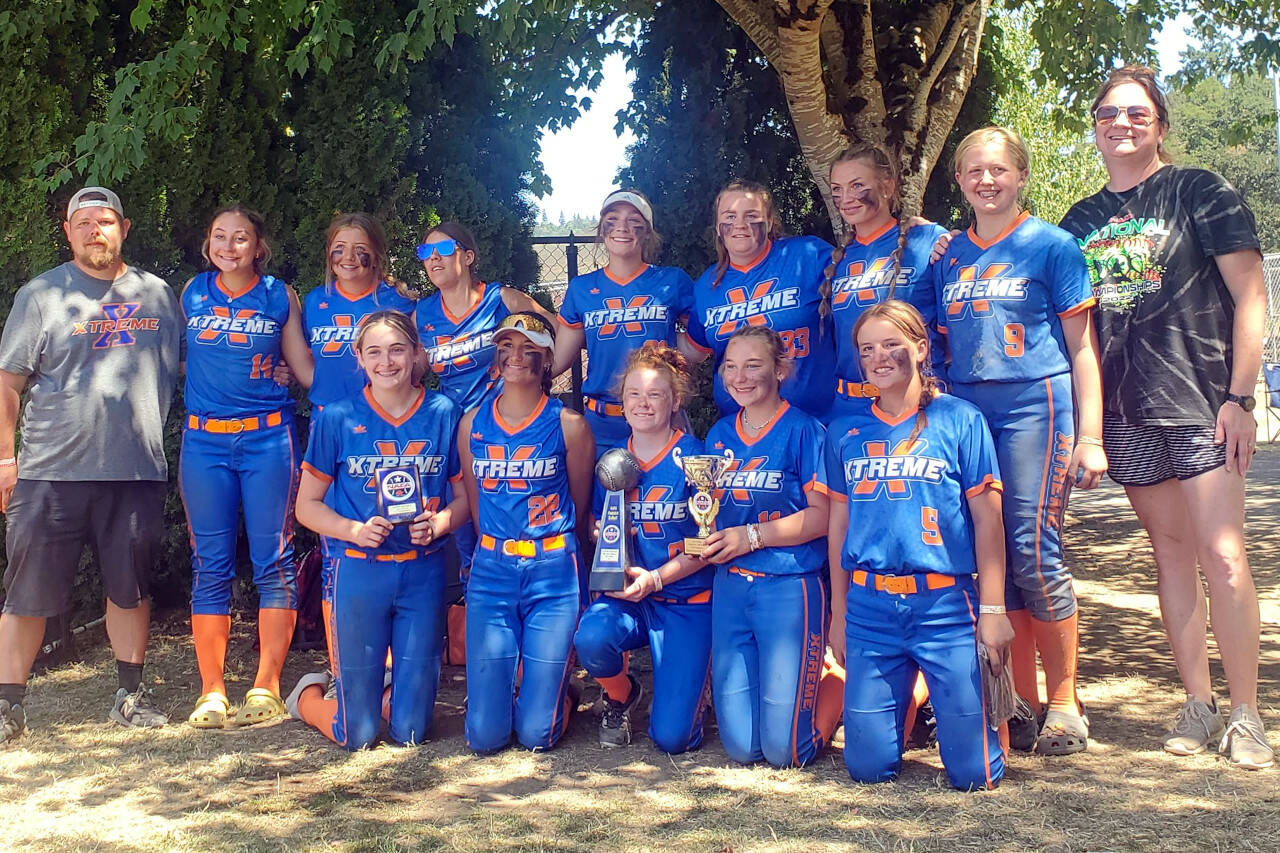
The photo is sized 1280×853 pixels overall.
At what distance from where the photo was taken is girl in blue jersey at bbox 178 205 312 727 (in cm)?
485

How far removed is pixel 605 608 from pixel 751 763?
2.50ft

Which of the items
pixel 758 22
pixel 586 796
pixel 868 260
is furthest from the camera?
pixel 758 22

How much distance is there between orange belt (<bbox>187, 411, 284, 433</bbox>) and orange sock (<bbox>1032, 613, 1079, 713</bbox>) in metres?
3.13

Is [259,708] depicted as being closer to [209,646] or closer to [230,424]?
[209,646]

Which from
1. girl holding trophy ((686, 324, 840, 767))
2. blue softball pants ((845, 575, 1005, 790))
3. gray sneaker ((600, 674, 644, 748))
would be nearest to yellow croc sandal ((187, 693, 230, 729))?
gray sneaker ((600, 674, 644, 748))

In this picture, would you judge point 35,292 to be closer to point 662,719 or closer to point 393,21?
point 393,21

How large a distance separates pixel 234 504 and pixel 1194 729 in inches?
148

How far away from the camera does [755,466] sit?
13.9 ft

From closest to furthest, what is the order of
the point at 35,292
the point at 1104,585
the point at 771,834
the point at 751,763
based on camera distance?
the point at 771,834, the point at 751,763, the point at 35,292, the point at 1104,585

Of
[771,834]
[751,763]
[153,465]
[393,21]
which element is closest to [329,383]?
[153,465]

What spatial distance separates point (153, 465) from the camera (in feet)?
15.8

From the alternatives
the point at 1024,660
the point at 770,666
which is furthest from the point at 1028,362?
the point at 770,666

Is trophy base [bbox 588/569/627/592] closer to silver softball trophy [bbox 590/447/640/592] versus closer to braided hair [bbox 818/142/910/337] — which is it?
silver softball trophy [bbox 590/447/640/592]

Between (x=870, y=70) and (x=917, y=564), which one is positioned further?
(x=870, y=70)
